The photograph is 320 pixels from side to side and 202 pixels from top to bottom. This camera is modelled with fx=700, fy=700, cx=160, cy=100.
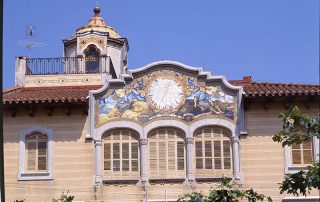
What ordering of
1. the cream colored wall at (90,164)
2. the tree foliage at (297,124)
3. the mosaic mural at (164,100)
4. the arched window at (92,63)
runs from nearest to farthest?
the tree foliage at (297,124), the cream colored wall at (90,164), the mosaic mural at (164,100), the arched window at (92,63)

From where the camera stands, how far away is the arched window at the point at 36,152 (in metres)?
24.4

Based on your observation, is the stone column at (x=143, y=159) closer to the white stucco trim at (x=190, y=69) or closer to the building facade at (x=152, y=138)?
the building facade at (x=152, y=138)

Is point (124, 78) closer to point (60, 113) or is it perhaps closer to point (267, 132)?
point (60, 113)

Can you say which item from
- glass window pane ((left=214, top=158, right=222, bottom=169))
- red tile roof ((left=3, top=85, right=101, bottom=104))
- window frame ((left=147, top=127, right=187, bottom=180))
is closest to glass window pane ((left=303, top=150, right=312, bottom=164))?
glass window pane ((left=214, top=158, right=222, bottom=169))

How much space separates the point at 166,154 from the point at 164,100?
1897 mm

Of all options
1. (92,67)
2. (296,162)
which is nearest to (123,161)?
(296,162)

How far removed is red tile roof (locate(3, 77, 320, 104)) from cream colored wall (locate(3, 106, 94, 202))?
608 mm

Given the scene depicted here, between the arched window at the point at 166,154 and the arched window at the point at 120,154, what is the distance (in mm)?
554

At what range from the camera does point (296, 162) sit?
2394cm

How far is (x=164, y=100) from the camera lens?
965 inches

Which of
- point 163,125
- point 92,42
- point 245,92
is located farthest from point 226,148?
point 92,42

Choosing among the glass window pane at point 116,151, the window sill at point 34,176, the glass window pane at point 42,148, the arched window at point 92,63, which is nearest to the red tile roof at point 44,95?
the glass window pane at point 42,148

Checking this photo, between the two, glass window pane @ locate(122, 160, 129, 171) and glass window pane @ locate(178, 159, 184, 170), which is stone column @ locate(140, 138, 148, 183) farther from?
glass window pane @ locate(178, 159, 184, 170)

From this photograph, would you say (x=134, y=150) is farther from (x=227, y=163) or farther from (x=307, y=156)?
(x=307, y=156)
